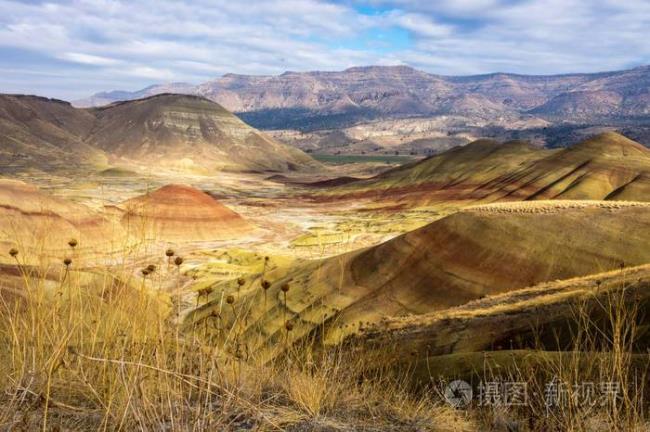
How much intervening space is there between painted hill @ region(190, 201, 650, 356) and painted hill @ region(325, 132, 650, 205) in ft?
147

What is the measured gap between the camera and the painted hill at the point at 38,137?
14650cm

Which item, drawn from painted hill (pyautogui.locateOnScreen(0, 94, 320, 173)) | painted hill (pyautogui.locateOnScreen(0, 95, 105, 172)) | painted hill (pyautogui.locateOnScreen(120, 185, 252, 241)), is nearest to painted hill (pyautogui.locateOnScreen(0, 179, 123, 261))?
painted hill (pyautogui.locateOnScreen(120, 185, 252, 241))

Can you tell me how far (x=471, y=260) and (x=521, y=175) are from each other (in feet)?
231

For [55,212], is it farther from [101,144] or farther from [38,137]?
[101,144]

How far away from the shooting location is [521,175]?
Result: 9581cm

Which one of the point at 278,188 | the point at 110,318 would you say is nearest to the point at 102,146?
the point at 278,188

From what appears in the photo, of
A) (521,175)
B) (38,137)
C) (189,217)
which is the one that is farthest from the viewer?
(38,137)

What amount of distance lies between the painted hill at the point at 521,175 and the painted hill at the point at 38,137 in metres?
→ 89.5

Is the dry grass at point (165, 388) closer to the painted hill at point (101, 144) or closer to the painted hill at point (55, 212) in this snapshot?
the painted hill at point (55, 212)

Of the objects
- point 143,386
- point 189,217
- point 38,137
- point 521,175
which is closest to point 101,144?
point 38,137

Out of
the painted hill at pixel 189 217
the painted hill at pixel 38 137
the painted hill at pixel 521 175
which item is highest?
the painted hill at pixel 38 137

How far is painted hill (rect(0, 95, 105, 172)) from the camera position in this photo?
14650cm

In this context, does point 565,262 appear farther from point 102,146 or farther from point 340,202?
point 102,146

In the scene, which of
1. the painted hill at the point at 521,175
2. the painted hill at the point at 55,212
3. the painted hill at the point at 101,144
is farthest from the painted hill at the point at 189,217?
the painted hill at the point at 101,144
